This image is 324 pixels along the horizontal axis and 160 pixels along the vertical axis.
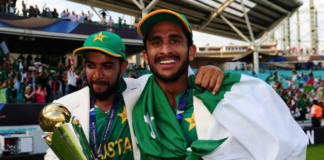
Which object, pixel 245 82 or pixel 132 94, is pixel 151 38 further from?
pixel 245 82

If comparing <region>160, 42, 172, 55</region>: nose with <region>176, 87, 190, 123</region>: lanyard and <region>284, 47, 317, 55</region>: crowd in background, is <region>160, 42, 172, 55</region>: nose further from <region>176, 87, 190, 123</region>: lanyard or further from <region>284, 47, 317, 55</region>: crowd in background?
<region>284, 47, 317, 55</region>: crowd in background

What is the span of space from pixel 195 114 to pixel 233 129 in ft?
0.94

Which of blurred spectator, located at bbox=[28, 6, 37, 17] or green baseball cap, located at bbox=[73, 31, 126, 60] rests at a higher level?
blurred spectator, located at bbox=[28, 6, 37, 17]

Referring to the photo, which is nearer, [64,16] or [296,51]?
[64,16]

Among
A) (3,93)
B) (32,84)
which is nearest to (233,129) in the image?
(3,93)

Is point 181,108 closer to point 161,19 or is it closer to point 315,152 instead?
point 161,19

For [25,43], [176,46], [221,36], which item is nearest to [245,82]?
[176,46]

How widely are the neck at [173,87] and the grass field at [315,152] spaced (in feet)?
26.5

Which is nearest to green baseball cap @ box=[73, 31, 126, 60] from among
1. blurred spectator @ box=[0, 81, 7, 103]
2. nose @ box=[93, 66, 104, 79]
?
nose @ box=[93, 66, 104, 79]

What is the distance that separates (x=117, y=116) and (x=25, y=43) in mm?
18439

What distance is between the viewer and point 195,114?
2064 mm

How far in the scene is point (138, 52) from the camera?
23.0m

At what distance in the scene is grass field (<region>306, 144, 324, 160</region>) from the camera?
30.4ft

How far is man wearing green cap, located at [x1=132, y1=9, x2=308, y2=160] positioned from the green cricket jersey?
22 centimetres
